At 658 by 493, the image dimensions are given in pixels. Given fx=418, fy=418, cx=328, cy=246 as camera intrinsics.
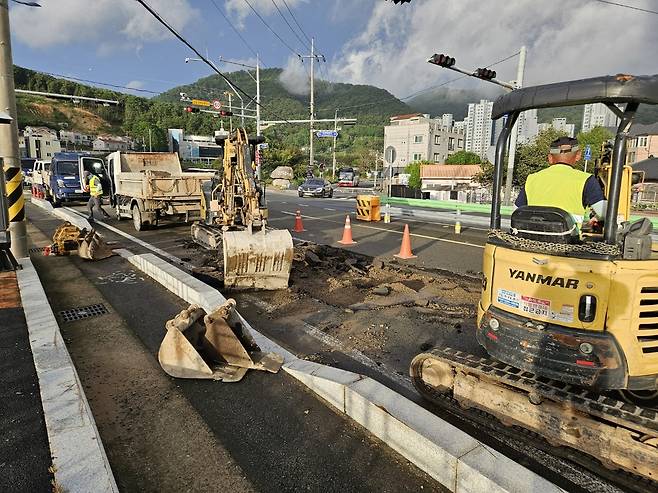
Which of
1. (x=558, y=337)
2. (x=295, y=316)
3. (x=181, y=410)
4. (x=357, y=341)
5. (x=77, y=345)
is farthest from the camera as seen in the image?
(x=295, y=316)

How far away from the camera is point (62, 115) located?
11625 centimetres

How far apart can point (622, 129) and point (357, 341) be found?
11.4 feet

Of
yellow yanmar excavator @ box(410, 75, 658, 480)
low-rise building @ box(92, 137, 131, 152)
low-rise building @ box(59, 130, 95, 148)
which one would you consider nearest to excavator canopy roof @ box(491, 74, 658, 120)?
yellow yanmar excavator @ box(410, 75, 658, 480)

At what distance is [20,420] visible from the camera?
338 centimetres

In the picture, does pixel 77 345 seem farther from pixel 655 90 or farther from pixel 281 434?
pixel 655 90

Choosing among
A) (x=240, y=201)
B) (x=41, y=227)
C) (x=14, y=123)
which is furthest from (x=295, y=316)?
(x=41, y=227)

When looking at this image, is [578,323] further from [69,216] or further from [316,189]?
[316,189]

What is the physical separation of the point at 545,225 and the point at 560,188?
41cm

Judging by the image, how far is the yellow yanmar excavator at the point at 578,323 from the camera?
2.88m

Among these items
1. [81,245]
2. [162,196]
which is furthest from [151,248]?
[162,196]

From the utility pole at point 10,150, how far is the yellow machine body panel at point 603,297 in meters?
9.48

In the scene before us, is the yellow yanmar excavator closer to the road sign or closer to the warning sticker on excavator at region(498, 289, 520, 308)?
the warning sticker on excavator at region(498, 289, 520, 308)

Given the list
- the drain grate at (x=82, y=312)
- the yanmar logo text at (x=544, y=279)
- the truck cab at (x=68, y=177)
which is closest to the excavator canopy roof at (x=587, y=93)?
the yanmar logo text at (x=544, y=279)

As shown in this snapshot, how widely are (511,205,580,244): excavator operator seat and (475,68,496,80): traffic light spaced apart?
14.7 m
